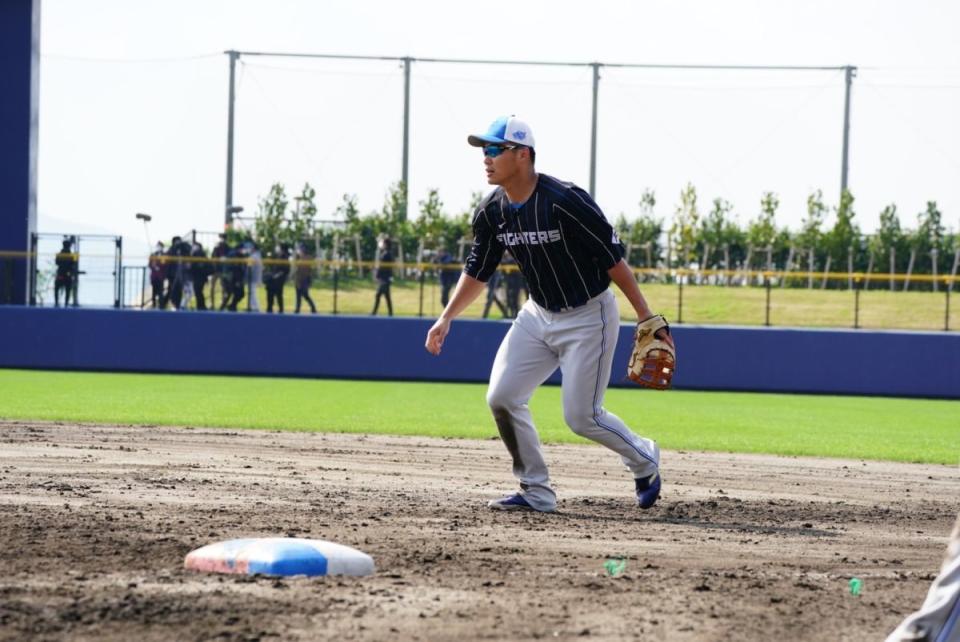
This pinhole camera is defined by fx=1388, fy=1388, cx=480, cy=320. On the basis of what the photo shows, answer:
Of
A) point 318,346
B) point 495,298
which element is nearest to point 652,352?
point 318,346

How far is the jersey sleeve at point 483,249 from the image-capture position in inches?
305

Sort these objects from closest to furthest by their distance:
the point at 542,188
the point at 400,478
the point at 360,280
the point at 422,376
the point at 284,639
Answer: the point at 284,639 → the point at 542,188 → the point at 400,478 → the point at 422,376 → the point at 360,280

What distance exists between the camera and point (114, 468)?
9047 mm

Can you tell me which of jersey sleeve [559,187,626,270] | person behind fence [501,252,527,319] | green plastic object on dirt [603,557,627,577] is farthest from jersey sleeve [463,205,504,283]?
person behind fence [501,252,527,319]

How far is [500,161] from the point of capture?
7348mm

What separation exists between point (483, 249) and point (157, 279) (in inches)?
715

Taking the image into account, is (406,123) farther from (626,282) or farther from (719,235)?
(626,282)

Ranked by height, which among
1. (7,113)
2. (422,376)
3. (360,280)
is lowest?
(422,376)

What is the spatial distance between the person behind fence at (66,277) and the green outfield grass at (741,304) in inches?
119

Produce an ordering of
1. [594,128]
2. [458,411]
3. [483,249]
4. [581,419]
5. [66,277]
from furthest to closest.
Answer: [594,128]
[66,277]
[458,411]
[483,249]
[581,419]

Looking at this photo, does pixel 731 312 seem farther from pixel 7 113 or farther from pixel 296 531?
pixel 296 531

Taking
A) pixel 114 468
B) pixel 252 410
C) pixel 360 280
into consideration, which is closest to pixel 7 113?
pixel 360 280

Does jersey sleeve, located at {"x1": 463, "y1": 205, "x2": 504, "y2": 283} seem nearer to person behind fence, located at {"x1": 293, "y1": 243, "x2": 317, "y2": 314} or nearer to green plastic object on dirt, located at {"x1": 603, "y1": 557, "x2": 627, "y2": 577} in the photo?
green plastic object on dirt, located at {"x1": 603, "y1": 557, "x2": 627, "y2": 577}

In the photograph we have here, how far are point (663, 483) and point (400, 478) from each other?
1.78 m
